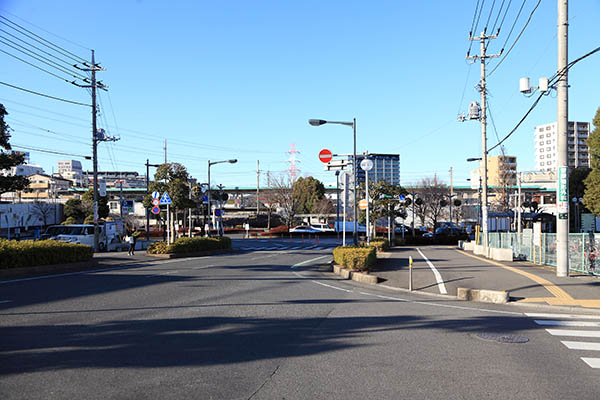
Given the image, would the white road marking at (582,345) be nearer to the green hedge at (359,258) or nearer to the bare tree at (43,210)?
the green hedge at (359,258)

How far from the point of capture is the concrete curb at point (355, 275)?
54.2 feet

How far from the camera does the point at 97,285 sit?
1406 centimetres

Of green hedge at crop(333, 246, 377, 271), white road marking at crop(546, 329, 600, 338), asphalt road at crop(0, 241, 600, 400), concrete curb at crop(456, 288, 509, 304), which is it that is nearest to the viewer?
asphalt road at crop(0, 241, 600, 400)

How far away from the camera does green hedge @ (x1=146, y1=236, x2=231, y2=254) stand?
27.4 m

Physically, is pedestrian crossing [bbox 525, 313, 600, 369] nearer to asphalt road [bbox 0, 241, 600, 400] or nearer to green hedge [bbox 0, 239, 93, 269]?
asphalt road [bbox 0, 241, 600, 400]

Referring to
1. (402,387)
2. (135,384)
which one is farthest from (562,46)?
(135,384)

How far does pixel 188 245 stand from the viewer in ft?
94.7

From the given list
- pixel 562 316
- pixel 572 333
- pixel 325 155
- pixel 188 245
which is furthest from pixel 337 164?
pixel 572 333

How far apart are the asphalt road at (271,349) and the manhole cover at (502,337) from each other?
0.32 ft

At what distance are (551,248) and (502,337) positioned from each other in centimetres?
1409

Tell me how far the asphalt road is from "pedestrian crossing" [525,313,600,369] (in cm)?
18

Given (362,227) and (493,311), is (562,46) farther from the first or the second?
(362,227)

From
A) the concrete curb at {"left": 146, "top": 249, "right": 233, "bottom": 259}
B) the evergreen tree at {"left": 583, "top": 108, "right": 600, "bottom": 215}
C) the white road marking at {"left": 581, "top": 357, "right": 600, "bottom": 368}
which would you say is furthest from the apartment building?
the white road marking at {"left": 581, "top": 357, "right": 600, "bottom": 368}

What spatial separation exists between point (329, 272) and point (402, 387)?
1576 centimetres
